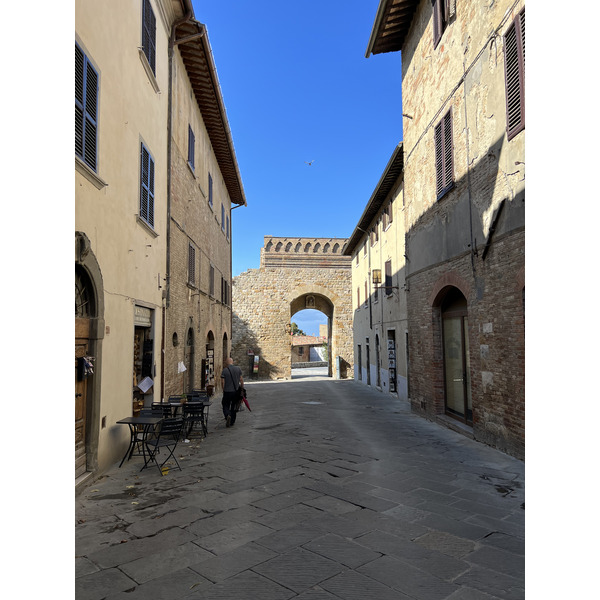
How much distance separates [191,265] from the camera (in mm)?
12500

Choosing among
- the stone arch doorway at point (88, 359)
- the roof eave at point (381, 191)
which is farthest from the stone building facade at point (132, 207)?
the roof eave at point (381, 191)

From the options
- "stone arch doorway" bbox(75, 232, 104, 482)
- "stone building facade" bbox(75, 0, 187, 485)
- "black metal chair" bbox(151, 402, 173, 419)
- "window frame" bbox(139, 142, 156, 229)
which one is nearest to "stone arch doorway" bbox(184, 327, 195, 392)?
"stone building facade" bbox(75, 0, 187, 485)

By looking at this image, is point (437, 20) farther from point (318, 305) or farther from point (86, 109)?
point (318, 305)

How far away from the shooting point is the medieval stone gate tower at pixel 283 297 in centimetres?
2859

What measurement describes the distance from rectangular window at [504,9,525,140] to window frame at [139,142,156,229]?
5.71 meters

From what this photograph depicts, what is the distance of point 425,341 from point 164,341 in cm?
564

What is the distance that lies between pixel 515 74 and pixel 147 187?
599cm

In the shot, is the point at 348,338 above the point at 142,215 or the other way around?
the other way around

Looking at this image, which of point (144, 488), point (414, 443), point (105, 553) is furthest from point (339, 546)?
point (414, 443)

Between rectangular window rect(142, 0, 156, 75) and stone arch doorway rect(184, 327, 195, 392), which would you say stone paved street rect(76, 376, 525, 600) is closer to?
stone arch doorway rect(184, 327, 195, 392)

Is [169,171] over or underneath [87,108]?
over

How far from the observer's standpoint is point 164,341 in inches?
368

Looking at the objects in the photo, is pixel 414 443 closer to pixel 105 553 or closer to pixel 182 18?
pixel 105 553

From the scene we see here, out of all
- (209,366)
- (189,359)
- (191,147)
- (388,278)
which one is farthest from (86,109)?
(388,278)
